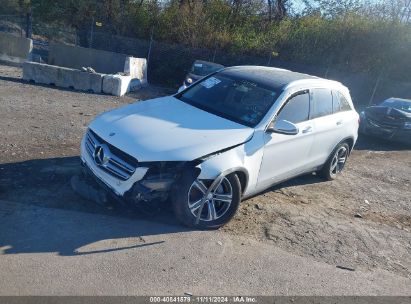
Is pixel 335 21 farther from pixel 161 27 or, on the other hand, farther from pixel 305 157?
pixel 305 157

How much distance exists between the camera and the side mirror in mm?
5148

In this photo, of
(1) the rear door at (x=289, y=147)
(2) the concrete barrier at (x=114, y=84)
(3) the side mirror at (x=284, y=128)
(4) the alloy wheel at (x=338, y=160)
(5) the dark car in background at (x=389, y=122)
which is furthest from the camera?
(2) the concrete barrier at (x=114, y=84)

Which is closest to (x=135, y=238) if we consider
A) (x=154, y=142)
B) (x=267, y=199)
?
(x=154, y=142)

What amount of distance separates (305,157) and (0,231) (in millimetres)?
4101

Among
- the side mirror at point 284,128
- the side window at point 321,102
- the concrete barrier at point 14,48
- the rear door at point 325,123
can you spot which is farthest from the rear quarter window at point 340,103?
the concrete barrier at point 14,48

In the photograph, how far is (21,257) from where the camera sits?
3.84 meters

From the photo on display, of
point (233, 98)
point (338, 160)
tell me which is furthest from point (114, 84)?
point (233, 98)

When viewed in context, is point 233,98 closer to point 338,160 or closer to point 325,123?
point 325,123

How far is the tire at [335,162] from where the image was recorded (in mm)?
6975

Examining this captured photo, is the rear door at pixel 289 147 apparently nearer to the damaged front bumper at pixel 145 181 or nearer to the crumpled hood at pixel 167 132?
the crumpled hood at pixel 167 132

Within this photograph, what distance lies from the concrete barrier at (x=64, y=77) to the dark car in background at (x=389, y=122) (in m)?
8.04

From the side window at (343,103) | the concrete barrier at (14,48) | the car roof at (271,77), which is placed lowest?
the concrete barrier at (14,48)

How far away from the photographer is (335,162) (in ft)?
23.8

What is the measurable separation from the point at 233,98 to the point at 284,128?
893 millimetres
